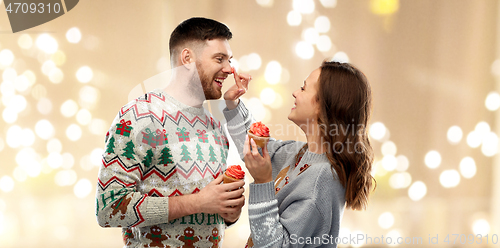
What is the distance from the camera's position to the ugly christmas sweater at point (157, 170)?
1043 millimetres

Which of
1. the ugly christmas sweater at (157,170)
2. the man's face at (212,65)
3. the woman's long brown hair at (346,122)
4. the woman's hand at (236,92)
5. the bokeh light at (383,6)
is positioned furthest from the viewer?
the bokeh light at (383,6)

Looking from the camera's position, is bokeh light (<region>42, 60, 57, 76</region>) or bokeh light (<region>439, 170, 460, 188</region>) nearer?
bokeh light (<region>42, 60, 57, 76</region>)

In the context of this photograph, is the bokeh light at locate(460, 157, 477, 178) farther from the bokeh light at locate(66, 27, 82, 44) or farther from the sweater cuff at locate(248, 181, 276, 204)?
the bokeh light at locate(66, 27, 82, 44)

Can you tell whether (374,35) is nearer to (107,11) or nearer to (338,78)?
(338,78)

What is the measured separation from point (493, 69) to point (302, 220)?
215 centimetres

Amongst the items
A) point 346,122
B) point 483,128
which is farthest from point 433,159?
point 346,122

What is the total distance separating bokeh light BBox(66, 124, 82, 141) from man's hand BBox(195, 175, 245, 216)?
1.52 m

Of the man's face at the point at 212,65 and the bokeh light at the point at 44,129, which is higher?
the man's face at the point at 212,65

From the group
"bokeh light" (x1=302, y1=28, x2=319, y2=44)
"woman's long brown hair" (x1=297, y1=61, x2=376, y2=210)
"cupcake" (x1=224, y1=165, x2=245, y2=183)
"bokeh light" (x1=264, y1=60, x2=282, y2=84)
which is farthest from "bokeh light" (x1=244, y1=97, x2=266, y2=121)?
"cupcake" (x1=224, y1=165, x2=245, y2=183)

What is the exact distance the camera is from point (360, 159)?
3.93ft

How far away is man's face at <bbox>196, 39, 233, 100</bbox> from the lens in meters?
1.28

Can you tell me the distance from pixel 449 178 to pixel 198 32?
82.1 inches

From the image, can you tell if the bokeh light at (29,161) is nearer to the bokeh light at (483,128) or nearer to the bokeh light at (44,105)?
the bokeh light at (44,105)

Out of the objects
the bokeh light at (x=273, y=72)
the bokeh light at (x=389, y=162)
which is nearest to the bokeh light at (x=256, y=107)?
the bokeh light at (x=273, y=72)
